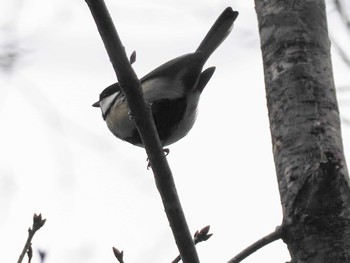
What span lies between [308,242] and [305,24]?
73 cm

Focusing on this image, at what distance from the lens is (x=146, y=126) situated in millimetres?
1955

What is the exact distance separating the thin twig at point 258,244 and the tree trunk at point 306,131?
0.9 inches

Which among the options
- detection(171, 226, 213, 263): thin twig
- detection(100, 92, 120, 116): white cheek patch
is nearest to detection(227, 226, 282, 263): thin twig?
detection(171, 226, 213, 263): thin twig

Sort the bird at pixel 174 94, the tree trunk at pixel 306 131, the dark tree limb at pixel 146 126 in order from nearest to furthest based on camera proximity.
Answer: the tree trunk at pixel 306 131, the dark tree limb at pixel 146 126, the bird at pixel 174 94

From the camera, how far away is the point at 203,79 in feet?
13.4

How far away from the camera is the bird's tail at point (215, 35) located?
4.09 m

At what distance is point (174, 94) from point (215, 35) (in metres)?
0.54

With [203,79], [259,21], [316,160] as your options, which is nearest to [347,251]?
[316,160]

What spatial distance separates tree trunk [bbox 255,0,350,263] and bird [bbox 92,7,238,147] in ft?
6.17

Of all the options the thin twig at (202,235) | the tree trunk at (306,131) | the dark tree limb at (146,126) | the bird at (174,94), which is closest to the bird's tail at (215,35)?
the bird at (174,94)

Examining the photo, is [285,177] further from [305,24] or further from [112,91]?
[112,91]

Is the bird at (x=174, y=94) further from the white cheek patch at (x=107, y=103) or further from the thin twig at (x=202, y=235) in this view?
the thin twig at (x=202, y=235)

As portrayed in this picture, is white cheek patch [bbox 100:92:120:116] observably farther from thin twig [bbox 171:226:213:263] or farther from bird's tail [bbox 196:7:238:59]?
thin twig [bbox 171:226:213:263]

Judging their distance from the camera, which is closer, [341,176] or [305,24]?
[341,176]
